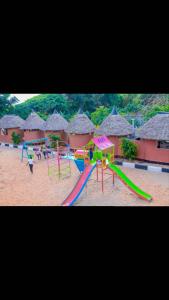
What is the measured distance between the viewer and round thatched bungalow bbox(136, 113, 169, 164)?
10203mm

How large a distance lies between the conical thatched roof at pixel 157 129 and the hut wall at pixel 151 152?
0.32 meters

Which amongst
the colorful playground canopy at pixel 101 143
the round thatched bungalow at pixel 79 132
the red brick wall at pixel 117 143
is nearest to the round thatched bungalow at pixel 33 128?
the round thatched bungalow at pixel 79 132

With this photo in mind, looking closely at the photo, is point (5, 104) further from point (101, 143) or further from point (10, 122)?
point (101, 143)

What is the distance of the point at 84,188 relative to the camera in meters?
8.29

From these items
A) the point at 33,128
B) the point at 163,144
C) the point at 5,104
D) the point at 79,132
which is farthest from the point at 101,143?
the point at 5,104

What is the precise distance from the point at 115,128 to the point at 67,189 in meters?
4.85

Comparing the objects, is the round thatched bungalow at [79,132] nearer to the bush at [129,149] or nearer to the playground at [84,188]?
the bush at [129,149]

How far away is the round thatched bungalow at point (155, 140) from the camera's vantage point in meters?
10.2

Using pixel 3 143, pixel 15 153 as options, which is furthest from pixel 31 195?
pixel 3 143

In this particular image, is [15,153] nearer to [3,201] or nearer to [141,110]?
[3,201]

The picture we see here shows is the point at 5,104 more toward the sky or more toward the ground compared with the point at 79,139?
more toward the sky

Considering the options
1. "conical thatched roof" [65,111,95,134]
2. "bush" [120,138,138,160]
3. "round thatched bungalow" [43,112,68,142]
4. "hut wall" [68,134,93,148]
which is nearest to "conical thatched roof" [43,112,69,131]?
"round thatched bungalow" [43,112,68,142]

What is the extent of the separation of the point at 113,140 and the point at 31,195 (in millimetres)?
5627

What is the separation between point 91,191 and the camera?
8.01m
